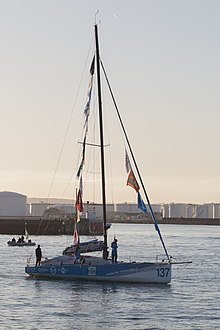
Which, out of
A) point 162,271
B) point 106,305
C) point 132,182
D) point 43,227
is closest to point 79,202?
point 132,182

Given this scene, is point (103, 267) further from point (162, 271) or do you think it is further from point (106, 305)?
point (106, 305)

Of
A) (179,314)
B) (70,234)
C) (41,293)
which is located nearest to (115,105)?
(41,293)

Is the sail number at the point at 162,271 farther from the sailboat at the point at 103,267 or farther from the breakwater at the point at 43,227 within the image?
the breakwater at the point at 43,227

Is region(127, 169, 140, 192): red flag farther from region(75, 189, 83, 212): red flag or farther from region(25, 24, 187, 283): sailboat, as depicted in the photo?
region(75, 189, 83, 212): red flag

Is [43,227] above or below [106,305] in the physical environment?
Result: above

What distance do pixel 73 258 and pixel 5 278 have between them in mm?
8182

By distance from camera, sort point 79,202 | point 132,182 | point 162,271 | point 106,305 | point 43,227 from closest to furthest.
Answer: point 106,305 → point 162,271 → point 132,182 → point 79,202 → point 43,227

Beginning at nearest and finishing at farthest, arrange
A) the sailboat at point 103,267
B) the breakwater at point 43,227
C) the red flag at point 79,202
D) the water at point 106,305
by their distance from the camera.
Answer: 1. the water at point 106,305
2. the sailboat at point 103,267
3. the red flag at point 79,202
4. the breakwater at point 43,227

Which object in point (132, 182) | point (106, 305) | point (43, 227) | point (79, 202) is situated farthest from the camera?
point (43, 227)

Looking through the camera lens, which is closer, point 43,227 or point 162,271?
point 162,271

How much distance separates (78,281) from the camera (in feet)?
190

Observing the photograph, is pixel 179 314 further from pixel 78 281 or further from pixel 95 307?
pixel 78 281

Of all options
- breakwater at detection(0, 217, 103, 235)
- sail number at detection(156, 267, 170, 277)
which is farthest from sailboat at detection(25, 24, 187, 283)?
Answer: breakwater at detection(0, 217, 103, 235)

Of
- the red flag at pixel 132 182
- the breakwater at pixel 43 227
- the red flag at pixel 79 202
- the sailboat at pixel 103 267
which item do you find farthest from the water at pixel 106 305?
the breakwater at pixel 43 227
